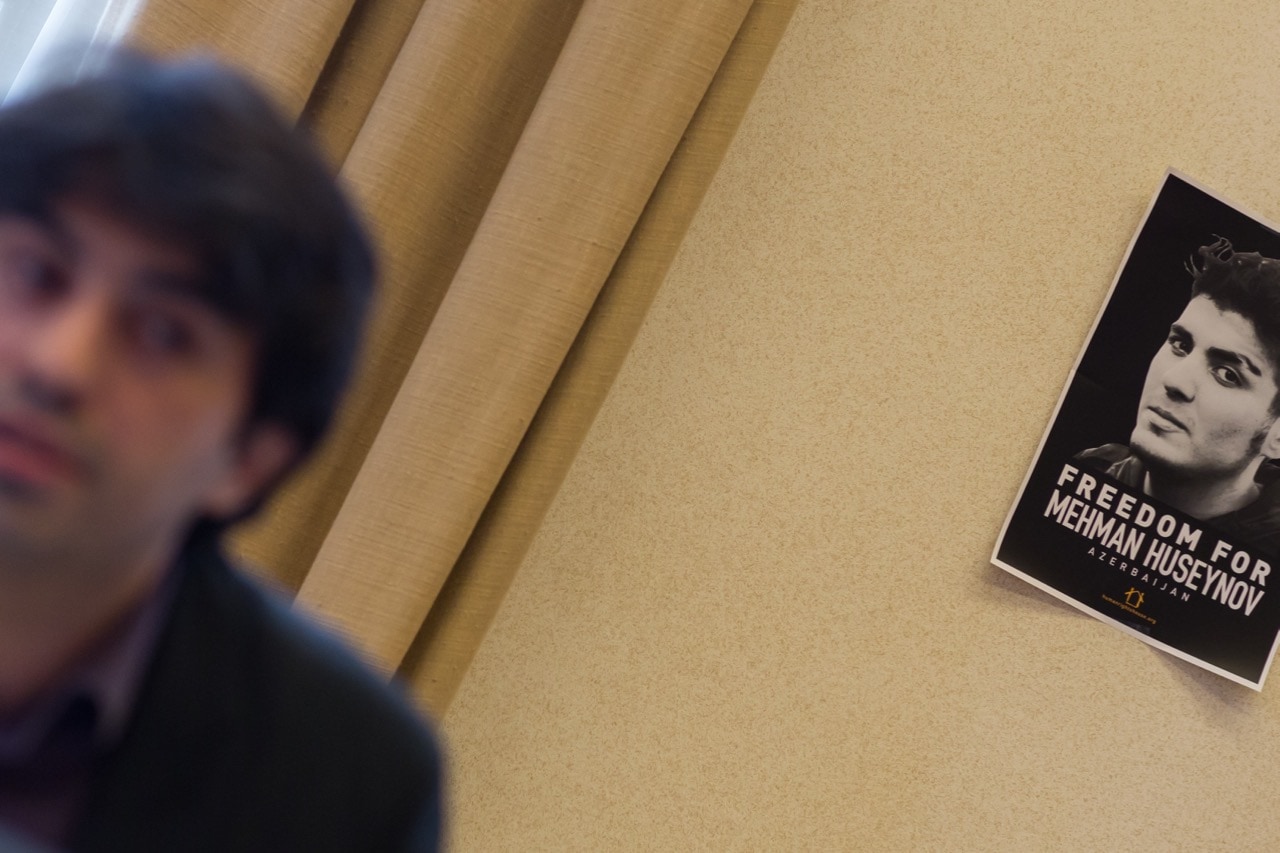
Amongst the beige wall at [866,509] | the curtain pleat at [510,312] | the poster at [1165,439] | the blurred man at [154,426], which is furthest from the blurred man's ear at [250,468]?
the poster at [1165,439]

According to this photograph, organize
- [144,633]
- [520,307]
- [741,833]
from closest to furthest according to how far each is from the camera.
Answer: [144,633]
[520,307]
[741,833]

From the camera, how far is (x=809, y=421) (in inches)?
48.1

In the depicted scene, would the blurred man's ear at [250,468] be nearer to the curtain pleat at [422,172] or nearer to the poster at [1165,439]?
the curtain pleat at [422,172]

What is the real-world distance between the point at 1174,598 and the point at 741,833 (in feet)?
1.67

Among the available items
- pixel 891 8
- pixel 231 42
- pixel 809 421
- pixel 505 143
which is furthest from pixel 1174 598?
pixel 231 42

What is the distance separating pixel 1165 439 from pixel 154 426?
3.84 ft

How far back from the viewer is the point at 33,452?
0.25 metres

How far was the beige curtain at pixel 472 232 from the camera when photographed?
0.93 metres

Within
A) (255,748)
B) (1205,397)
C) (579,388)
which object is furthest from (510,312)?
(1205,397)

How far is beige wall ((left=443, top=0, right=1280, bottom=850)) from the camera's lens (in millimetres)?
1194

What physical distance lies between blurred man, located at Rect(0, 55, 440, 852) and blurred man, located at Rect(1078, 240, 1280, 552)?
1.08m

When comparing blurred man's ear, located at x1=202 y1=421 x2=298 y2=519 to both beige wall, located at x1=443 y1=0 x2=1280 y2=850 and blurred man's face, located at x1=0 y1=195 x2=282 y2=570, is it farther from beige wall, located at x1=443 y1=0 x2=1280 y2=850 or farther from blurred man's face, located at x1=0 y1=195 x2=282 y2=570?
beige wall, located at x1=443 y1=0 x2=1280 y2=850

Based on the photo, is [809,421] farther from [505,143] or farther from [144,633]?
[144,633]

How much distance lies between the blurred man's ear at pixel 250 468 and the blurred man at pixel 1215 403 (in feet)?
3.55
